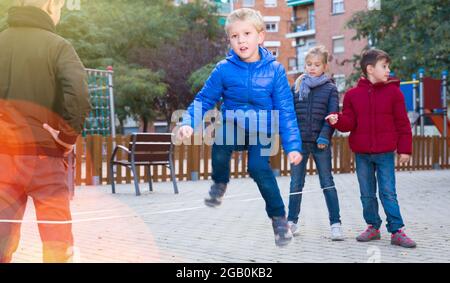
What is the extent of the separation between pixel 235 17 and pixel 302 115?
2.36 metres

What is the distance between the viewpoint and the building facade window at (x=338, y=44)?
189 ft

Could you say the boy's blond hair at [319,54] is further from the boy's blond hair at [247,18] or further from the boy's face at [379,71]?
the boy's blond hair at [247,18]

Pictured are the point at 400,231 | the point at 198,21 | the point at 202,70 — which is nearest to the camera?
the point at 400,231

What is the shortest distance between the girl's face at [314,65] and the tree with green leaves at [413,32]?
29.2 meters

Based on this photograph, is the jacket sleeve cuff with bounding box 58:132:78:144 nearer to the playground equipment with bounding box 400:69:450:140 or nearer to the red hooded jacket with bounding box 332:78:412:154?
the red hooded jacket with bounding box 332:78:412:154

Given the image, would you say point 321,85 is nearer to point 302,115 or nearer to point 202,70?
point 302,115

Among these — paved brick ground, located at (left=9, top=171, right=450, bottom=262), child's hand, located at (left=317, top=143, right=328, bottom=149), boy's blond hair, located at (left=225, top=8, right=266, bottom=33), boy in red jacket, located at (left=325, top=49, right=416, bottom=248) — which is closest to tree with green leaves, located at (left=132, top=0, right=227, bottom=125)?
paved brick ground, located at (left=9, top=171, right=450, bottom=262)

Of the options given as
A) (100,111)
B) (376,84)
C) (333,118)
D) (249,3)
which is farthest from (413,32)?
(249,3)

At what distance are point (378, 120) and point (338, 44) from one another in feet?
171

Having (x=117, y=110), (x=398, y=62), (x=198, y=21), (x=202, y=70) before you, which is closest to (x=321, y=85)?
(x=398, y=62)

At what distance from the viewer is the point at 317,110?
730 centimetres

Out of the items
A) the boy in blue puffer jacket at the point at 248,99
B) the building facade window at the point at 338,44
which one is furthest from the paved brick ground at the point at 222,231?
the building facade window at the point at 338,44

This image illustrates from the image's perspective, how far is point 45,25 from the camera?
418 cm

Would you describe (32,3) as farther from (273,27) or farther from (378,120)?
(273,27)
